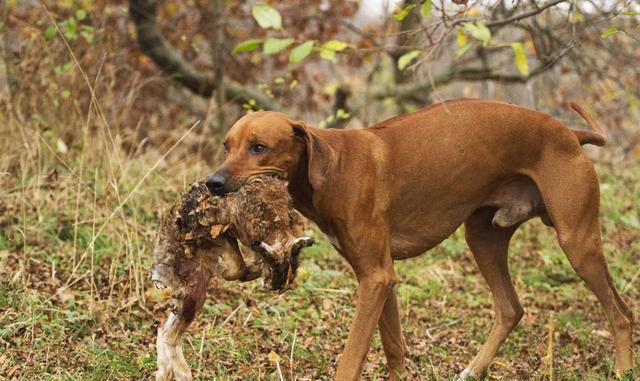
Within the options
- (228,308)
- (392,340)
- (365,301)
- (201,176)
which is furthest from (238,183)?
(201,176)

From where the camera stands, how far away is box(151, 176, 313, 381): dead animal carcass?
3.65m

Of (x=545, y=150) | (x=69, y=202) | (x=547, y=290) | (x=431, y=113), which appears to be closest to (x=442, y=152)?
(x=431, y=113)

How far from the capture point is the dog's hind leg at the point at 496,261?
17.0ft

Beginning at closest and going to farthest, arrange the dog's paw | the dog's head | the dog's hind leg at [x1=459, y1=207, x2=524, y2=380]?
the dog's head
the dog's paw
the dog's hind leg at [x1=459, y1=207, x2=524, y2=380]

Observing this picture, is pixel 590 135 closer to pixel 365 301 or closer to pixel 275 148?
pixel 365 301

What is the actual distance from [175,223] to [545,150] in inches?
85.4

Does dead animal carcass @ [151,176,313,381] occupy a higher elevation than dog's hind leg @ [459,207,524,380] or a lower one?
higher

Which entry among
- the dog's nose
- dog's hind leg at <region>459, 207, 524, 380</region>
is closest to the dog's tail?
dog's hind leg at <region>459, 207, 524, 380</region>

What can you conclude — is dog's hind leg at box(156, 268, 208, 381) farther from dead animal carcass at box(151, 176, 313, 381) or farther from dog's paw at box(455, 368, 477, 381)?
dog's paw at box(455, 368, 477, 381)

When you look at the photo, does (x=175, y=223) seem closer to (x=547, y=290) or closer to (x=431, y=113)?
(x=431, y=113)

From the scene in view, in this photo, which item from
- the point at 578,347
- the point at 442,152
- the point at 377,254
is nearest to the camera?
the point at 377,254

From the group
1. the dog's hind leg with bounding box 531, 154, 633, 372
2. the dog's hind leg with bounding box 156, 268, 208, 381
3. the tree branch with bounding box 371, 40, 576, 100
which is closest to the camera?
the dog's hind leg with bounding box 156, 268, 208, 381

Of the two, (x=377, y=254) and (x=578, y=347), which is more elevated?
(x=377, y=254)

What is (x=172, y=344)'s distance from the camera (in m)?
3.80
